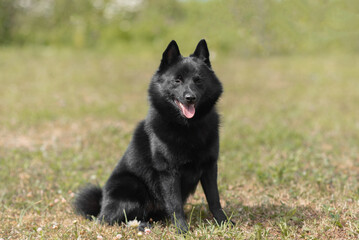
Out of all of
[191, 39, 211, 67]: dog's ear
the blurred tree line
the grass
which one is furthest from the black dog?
the blurred tree line

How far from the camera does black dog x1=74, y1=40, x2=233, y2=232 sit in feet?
9.84

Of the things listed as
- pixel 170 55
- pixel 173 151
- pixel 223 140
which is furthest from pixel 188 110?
pixel 223 140

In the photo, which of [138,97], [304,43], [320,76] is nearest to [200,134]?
[138,97]

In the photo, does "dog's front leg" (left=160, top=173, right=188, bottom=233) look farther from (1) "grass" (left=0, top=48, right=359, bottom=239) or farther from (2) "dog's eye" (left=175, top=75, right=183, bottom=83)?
(2) "dog's eye" (left=175, top=75, right=183, bottom=83)

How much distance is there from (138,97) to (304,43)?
269 inches

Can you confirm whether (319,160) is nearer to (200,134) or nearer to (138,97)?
(200,134)

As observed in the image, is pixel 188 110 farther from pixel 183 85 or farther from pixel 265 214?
pixel 265 214

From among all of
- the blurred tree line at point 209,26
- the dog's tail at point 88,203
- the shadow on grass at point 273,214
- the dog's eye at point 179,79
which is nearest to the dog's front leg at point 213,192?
the shadow on grass at point 273,214

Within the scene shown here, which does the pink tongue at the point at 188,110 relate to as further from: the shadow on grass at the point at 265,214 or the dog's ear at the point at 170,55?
the shadow on grass at the point at 265,214

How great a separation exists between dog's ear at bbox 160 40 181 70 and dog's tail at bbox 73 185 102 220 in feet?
4.39

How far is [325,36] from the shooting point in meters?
13.0

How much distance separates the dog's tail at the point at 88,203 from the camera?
3.51m

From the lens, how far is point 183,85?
9.85 ft

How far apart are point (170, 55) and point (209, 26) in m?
10.9
